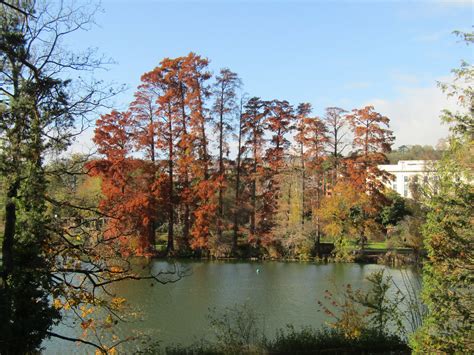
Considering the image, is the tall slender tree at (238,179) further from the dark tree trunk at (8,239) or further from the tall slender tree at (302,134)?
the dark tree trunk at (8,239)

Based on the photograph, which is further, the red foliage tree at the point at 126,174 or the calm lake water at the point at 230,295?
the red foliage tree at the point at 126,174

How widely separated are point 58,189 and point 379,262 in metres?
21.4

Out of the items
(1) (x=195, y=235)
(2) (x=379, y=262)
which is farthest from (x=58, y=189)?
(2) (x=379, y=262)

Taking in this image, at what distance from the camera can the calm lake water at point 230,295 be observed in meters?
12.0

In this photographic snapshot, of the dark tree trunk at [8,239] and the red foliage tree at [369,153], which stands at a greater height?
the red foliage tree at [369,153]

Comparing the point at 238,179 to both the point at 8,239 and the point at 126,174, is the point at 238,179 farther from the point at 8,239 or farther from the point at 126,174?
the point at 8,239

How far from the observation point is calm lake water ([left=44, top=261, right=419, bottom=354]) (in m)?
12.0

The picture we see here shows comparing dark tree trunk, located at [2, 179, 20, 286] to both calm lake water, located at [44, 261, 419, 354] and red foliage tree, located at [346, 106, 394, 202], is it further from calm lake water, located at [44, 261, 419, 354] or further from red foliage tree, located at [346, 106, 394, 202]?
red foliage tree, located at [346, 106, 394, 202]

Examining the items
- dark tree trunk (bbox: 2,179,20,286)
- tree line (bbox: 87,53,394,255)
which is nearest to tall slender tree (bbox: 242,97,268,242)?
tree line (bbox: 87,53,394,255)

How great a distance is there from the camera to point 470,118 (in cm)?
773

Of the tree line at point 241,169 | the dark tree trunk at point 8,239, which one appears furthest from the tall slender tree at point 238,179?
the dark tree trunk at point 8,239

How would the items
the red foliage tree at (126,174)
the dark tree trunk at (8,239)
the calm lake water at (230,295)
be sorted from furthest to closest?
the red foliage tree at (126,174) < the calm lake water at (230,295) < the dark tree trunk at (8,239)

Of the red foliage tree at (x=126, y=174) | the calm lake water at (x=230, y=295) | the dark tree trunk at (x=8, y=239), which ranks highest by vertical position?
the red foliage tree at (x=126, y=174)

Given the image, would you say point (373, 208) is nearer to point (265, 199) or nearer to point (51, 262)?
point (265, 199)
